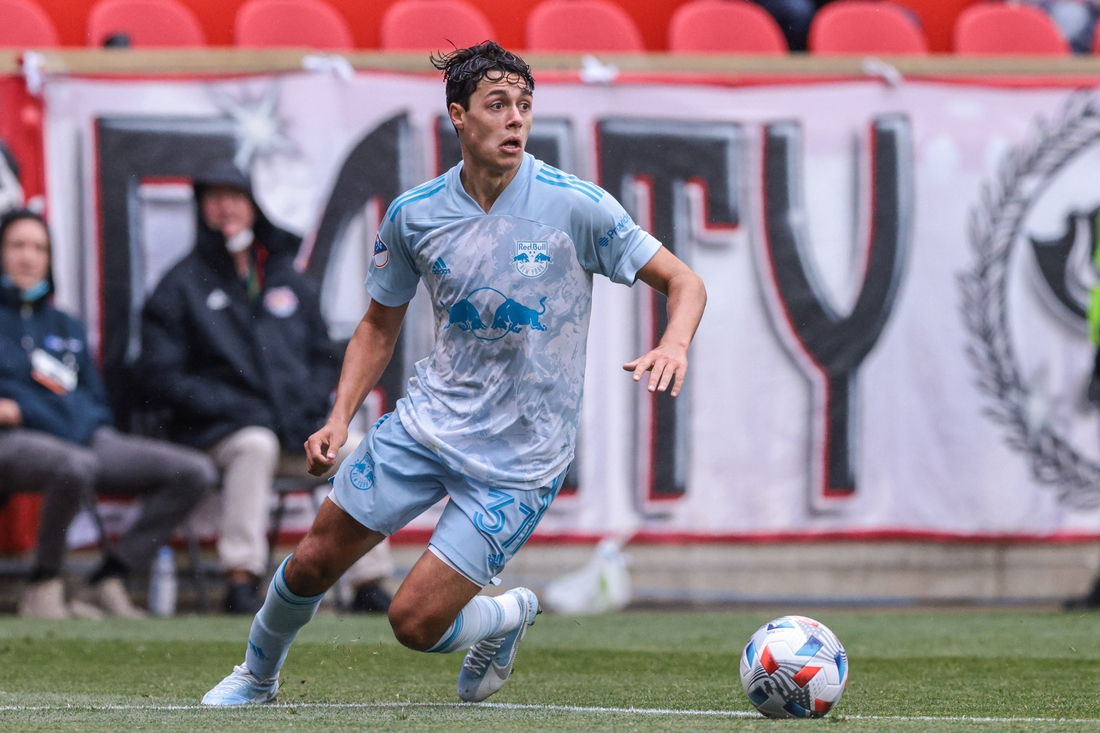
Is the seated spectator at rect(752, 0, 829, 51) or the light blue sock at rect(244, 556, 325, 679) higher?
the seated spectator at rect(752, 0, 829, 51)

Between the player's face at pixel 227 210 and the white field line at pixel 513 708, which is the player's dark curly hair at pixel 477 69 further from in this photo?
the player's face at pixel 227 210

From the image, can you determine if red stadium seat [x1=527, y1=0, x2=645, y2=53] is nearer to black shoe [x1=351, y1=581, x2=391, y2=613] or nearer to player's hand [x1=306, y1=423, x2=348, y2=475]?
black shoe [x1=351, y1=581, x2=391, y2=613]

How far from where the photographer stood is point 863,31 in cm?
1120

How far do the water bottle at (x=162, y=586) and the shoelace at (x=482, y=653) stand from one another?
448 centimetres

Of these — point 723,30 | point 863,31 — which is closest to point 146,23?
point 723,30

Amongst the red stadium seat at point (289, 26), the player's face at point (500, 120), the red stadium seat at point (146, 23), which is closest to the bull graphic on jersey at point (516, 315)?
the player's face at point (500, 120)

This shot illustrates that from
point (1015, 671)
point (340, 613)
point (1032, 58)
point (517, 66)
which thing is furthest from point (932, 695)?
point (1032, 58)

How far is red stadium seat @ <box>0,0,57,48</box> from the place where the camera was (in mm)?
9828

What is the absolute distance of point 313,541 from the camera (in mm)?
4414

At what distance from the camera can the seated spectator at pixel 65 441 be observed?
27.1 ft

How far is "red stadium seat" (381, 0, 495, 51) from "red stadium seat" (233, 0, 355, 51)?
327 millimetres

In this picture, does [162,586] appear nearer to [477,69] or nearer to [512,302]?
[512,302]

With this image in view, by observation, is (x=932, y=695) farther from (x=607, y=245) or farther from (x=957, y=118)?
(x=957, y=118)

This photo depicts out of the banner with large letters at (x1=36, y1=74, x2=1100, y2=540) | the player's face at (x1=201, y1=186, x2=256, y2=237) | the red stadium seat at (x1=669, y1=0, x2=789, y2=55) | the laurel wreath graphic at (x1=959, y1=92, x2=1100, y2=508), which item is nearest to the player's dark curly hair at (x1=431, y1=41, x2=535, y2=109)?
the player's face at (x1=201, y1=186, x2=256, y2=237)
